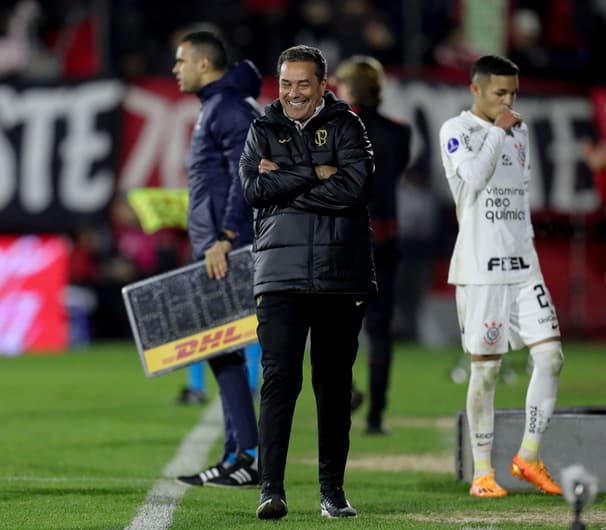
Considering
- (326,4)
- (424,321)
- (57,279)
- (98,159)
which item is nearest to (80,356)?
(57,279)

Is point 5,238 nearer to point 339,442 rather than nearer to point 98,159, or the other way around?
point 98,159

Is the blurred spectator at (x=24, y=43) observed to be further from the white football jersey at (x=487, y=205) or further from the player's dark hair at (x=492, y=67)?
the white football jersey at (x=487, y=205)

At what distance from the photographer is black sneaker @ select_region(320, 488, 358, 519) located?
6512 millimetres

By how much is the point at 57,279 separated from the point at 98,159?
1.56 meters

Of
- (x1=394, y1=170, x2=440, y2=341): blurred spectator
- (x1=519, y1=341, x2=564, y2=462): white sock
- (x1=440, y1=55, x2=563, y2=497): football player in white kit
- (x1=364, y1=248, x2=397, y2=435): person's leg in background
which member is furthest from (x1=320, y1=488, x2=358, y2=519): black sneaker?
(x1=394, y1=170, x2=440, y2=341): blurred spectator

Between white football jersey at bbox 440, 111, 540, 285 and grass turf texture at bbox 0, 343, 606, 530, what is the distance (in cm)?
104

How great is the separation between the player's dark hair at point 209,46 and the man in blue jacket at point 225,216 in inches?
3.6

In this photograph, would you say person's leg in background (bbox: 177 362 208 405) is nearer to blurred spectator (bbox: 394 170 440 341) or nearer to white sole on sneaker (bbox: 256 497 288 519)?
white sole on sneaker (bbox: 256 497 288 519)

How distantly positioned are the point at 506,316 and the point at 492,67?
1.15m

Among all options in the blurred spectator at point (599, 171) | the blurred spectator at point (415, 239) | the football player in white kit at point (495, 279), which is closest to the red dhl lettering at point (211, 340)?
the football player in white kit at point (495, 279)

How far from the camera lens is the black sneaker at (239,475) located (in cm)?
762

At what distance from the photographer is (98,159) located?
1920 cm

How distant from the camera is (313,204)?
6.33 m

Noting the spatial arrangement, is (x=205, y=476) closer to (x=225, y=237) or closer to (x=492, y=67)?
(x=225, y=237)
